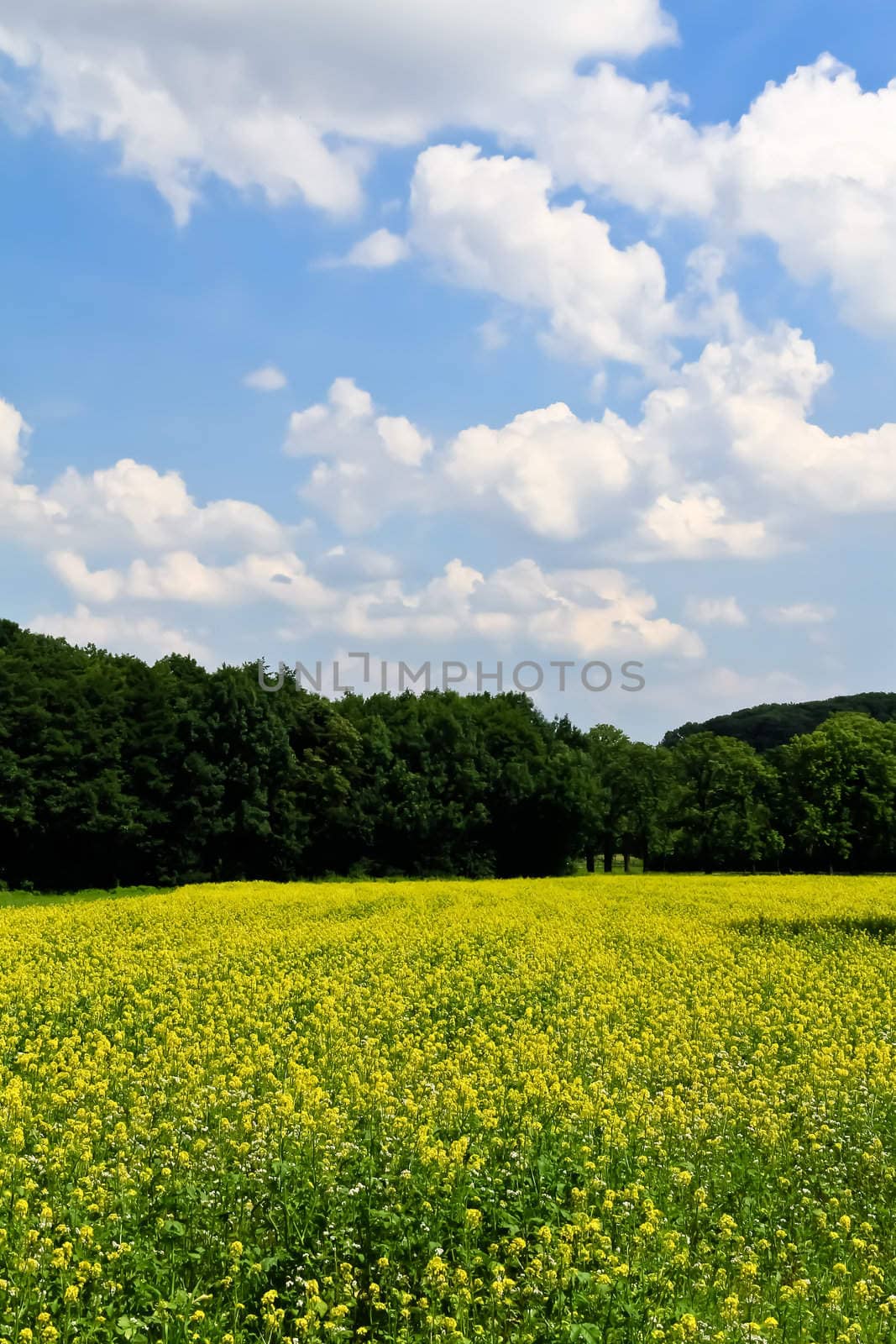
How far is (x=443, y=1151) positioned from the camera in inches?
380

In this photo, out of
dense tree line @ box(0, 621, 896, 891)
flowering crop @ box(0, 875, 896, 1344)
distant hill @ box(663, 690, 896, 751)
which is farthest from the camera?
distant hill @ box(663, 690, 896, 751)

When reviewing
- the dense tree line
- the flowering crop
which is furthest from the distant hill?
the flowering crop

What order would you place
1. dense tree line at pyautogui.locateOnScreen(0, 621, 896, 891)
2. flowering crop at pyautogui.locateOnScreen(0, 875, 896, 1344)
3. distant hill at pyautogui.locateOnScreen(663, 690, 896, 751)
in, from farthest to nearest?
1. distant hill at pyautogui.locateOnScreen(663, 690, 896, 751)
2. dense tree line at pyautogui.locateOnScreen(0, 621, 896, 891)
3. flowering crop at pyautogui.locateOnScreen(0, 875, 896, 1344)

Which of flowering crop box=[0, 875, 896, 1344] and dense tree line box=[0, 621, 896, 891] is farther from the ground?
dense tree line box=[0, 621, 896, 891]

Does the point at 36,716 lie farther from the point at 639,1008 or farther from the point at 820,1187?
the point at 820,1187

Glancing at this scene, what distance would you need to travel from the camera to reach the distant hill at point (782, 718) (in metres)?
153

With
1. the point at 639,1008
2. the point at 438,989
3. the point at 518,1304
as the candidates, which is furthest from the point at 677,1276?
the point at 438,989

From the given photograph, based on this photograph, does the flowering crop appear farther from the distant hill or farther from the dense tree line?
the distant hill

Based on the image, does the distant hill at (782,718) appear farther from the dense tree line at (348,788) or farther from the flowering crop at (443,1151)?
the flowering crop at (443,1151)

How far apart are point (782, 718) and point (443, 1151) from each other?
158m

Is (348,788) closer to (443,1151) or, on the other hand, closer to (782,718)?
(443,1151)

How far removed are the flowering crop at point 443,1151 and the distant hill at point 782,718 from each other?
134436 mm

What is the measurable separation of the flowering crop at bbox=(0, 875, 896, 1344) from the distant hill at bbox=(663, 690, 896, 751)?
134436 mm

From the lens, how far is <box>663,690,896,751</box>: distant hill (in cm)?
15288
